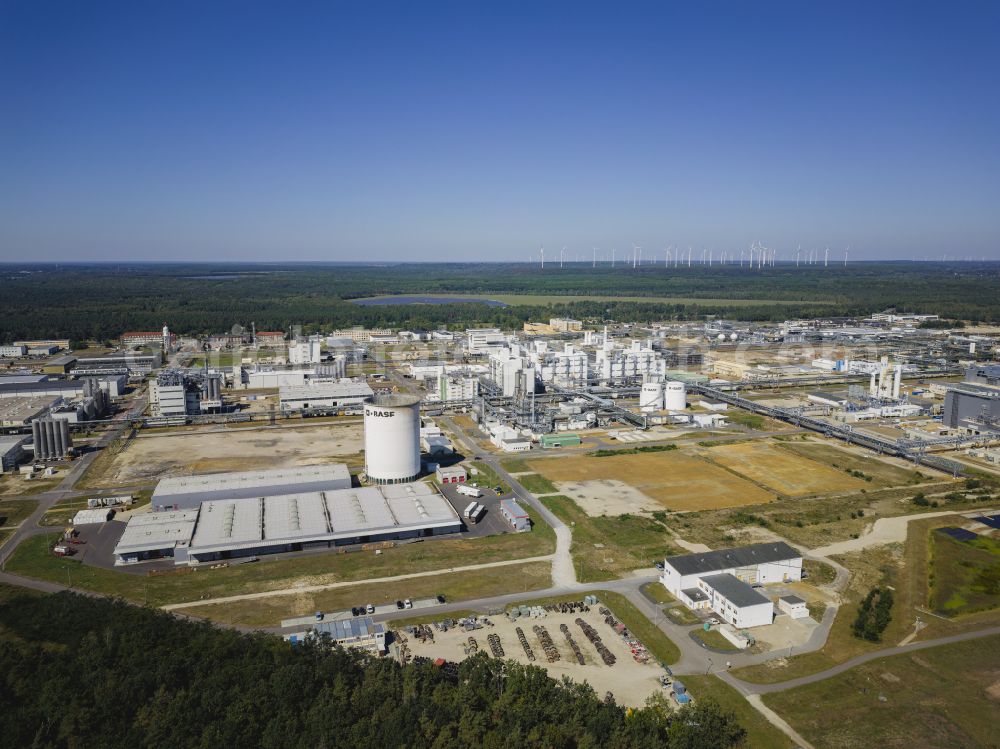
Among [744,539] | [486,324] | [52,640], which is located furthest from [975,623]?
[486,324]

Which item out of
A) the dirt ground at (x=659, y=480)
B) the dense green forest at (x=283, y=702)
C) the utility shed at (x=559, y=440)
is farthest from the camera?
the utility shed at (x=559, y=440)

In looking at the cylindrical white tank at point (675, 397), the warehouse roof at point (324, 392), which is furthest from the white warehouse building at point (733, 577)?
the warehouse roof at point (324, 392)

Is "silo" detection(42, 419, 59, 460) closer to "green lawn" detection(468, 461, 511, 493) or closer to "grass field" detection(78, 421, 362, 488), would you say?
"grass field" detection(78, 421, 362, 488)

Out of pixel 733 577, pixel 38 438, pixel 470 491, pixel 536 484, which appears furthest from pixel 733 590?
pixel 38 438

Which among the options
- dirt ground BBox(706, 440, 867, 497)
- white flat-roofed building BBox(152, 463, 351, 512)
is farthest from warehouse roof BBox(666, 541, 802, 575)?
white flat-roofed building BBox(152, 463, 351, 512)

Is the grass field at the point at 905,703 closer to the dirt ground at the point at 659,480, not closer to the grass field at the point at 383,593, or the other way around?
the grass field at the point at 383,593

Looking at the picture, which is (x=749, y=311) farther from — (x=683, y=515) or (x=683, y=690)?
(x=683, y=690)
